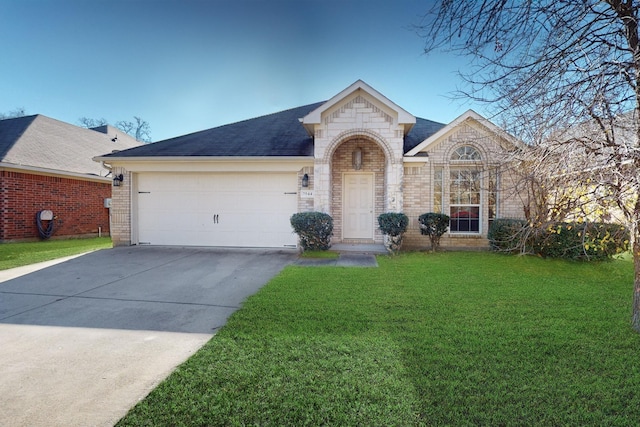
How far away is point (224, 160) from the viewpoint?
30.1ft

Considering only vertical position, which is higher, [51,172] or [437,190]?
[51,172]

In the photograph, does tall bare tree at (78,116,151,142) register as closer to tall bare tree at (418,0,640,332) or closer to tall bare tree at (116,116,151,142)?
tall bare tree at (116,116,151,142)

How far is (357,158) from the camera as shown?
31.7 feet

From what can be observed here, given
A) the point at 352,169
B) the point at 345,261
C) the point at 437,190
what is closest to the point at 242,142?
the point at 352,169

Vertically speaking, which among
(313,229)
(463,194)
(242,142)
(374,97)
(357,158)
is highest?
(374,97)

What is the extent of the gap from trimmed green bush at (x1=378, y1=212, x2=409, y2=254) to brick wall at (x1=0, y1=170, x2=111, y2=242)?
1362 centimetres

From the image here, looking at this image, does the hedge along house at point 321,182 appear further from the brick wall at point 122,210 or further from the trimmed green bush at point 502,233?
the trimmed green bush at point 502,233

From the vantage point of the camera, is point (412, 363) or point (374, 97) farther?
point (374, 97)

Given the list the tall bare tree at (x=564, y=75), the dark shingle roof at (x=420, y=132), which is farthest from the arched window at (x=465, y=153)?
the tall bare tree at (x=564, y=75)

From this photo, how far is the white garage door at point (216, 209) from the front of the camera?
31.1ft

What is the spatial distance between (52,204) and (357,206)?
12780mm

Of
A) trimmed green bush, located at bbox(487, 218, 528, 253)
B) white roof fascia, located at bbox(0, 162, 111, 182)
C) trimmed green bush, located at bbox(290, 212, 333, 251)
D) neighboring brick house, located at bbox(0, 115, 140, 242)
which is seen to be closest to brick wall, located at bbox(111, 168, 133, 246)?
white roof fascia, located at bbox(0, 162, 111, 182)

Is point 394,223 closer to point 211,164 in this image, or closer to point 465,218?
point 465,218

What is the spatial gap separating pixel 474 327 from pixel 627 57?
352 centimetres
